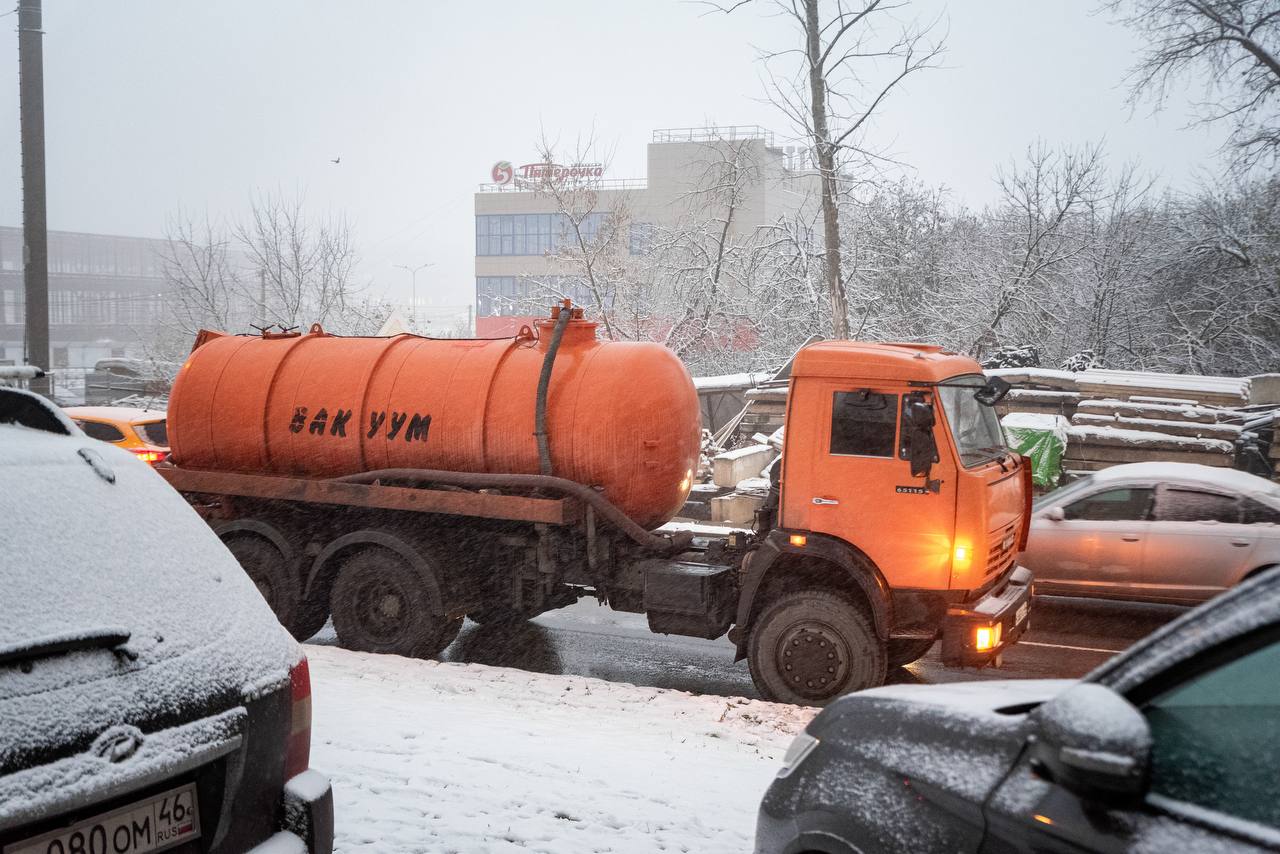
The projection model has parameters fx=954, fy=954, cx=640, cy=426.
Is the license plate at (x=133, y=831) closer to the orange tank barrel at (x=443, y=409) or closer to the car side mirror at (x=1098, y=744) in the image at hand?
the car side mirror at (x=1098, y=744)

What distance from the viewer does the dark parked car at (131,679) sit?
7.11 feet

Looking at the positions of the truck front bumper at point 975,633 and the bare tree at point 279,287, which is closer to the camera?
the truck front bumper at point 975,633

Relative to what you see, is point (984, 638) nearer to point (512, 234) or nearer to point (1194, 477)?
point (1194, 477)

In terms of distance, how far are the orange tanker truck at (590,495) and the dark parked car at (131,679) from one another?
4.55m

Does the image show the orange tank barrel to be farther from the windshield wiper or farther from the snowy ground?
the windshield wiper

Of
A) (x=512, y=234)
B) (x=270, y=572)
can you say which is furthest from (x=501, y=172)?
(x=270, y=572)

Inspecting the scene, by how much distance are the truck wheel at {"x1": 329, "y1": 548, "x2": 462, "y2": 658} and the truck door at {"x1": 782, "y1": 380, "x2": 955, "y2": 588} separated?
3239 mm

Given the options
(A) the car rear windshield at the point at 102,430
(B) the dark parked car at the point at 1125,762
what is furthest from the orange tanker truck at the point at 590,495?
(B) the dark parked car at the point at 1125,762

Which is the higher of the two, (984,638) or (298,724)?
(298,724)

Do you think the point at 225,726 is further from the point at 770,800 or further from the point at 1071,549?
the point at 1071,549

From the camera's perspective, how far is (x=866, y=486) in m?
6.70

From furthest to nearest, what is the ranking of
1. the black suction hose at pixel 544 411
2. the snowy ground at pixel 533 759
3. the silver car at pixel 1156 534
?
the silver car at pixel 1156 534
the black suction hose at pixel 544 411
the snowy ground at pixel 533 759

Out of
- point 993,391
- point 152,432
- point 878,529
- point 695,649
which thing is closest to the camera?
point 878,529

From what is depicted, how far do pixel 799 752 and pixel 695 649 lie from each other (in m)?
6.30
